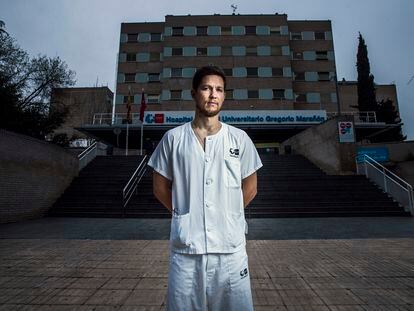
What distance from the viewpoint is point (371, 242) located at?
213 inches

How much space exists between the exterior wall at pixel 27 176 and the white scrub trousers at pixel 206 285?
9.63 metres

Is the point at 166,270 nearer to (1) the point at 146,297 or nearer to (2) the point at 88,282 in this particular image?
(1) the point at 146,297

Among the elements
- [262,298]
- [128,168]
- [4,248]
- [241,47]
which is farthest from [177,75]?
[262,298]

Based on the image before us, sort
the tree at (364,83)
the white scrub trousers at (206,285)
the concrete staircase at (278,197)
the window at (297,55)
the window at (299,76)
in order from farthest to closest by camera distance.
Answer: the window at (297,55) < the window at (299,76) < the tree at (364,83) < the concrete staircase at (278,197) < the white scrub trousers at (206,285)

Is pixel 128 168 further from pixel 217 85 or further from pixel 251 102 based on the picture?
pixel 251 102

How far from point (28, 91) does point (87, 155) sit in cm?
916

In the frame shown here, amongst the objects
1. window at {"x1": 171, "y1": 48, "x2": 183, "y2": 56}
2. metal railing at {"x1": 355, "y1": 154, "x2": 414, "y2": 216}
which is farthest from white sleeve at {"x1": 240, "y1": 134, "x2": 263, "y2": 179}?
window at {"x1": 171, "y1": 48, "x2": 183, "y2": 56}

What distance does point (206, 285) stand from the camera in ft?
4.58

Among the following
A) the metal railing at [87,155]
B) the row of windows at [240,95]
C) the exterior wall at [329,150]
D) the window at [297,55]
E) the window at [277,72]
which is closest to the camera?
the exterior wall at [329,150]

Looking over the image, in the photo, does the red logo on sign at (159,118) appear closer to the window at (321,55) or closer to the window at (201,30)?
the window at (201,30)

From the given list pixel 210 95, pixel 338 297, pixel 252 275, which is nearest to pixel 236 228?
pixel 210 95

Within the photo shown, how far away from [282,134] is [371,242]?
2031 centimetres

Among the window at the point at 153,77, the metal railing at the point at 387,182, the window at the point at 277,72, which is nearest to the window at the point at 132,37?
the window at the point at 153,77

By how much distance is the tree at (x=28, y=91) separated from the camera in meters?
11.6
